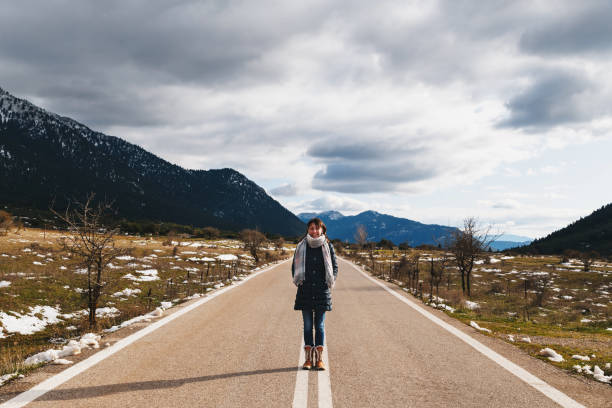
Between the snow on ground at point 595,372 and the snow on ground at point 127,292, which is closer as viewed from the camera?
the snow on ground at point 595,372

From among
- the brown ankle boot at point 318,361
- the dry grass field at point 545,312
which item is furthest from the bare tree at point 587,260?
the brown ankle boot at point 318,361

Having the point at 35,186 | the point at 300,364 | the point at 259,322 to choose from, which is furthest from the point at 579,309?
the point at 35,186

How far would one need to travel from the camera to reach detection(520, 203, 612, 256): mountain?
425 feet

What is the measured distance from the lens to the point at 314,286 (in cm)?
582

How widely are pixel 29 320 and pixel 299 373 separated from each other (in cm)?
1047

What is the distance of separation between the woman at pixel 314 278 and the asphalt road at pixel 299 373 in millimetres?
619

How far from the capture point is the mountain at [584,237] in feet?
425

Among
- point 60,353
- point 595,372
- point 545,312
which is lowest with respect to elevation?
point 545,312

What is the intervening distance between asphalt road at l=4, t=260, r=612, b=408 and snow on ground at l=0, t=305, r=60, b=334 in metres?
5.36

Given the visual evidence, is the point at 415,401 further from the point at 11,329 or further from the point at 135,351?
the point at 11,329

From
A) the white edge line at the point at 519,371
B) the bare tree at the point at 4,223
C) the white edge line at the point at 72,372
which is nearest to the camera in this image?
the white edge line at the point at 72,372

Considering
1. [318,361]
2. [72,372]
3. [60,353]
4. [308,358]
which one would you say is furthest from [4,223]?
[318,361]

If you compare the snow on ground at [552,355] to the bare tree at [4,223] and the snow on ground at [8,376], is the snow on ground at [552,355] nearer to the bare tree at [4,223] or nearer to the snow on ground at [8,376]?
the snow on ground at [8,376]

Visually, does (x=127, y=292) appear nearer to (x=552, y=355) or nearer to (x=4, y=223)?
(x=552, y=355)
